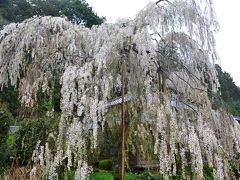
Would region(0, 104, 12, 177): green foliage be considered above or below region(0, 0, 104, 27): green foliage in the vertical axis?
below

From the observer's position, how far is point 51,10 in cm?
2091

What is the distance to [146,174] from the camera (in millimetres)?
8234

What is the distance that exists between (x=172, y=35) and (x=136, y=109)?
1.06 metres

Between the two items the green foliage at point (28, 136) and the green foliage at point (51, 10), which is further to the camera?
the green foliage at point (51, 10)

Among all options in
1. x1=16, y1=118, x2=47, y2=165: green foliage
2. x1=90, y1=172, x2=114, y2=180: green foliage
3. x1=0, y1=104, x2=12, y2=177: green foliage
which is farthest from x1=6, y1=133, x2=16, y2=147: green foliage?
x1=90, y1=172, x2=114, y2=180: green foliage

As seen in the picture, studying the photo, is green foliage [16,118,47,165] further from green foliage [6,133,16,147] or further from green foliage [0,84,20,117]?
green foliage [0,84,20,117]

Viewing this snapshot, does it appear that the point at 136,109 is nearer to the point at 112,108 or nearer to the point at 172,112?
the point at 112,108

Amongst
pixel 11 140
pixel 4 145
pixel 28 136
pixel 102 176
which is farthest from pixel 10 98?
pixel 102 176

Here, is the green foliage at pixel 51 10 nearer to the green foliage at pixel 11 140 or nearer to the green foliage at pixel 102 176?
the green foliage at pixel 11 140

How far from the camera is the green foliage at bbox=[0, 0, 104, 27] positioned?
67.1 ft

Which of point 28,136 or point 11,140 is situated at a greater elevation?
point 11,140

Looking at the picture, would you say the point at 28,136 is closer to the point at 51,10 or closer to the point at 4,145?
the point at 4,145

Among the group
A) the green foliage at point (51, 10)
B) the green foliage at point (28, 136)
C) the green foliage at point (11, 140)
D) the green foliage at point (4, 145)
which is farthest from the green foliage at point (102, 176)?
the green foliage at point (51, 10)

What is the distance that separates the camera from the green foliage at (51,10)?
20.5 meters
